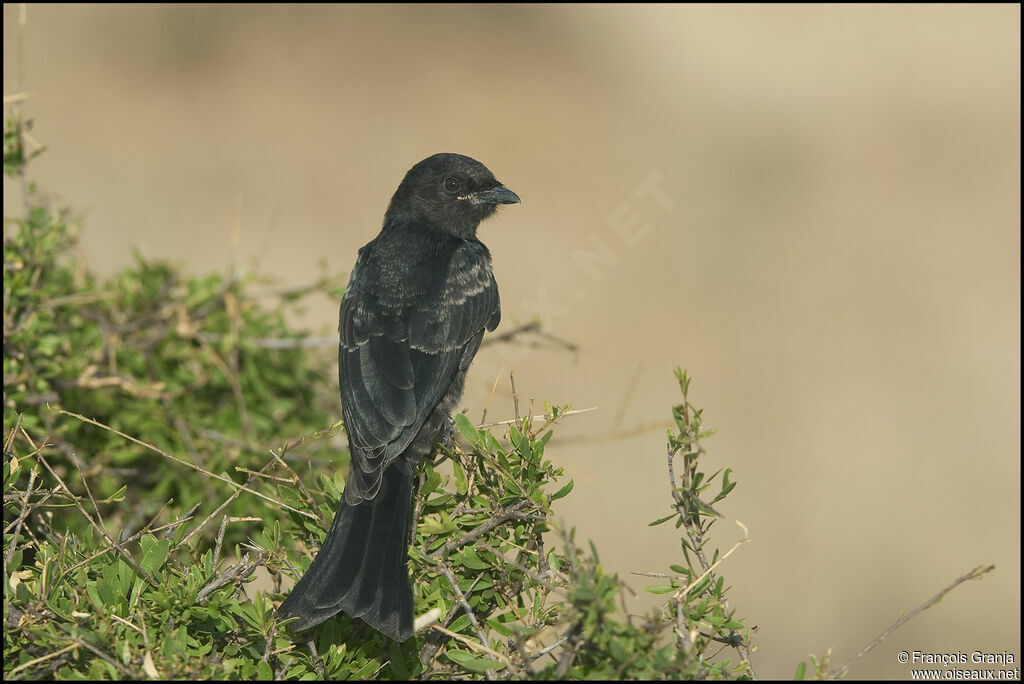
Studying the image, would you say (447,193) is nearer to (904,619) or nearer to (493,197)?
(493,197)

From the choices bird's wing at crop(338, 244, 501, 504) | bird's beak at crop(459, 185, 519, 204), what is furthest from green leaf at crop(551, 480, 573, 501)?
bird's beak at crop(459, 185, 519, 204)

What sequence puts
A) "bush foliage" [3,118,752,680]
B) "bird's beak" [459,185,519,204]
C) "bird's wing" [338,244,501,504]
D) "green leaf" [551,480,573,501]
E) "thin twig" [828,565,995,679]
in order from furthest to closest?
1. "bird's beak" [459,185,519,204]
2. "bird's wing" [338,244,501,504]
3. "green leaf" [551,480,573,501]
4. "bush foliage" [3,118,752,680]
5. "thin twig" [828,565,995,679]

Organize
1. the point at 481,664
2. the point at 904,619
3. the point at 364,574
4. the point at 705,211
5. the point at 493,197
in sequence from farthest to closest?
the point at 705,211, the point at 493,197, the point at 364,574, the point at 481,664, the point at 904,619

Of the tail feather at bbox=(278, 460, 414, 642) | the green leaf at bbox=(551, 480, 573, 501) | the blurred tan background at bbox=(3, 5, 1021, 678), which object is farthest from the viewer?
the blurred tan background at bbox=(3, 5, 1021, 678)

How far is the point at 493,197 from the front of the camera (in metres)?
4.52

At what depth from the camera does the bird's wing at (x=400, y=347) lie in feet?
11.3

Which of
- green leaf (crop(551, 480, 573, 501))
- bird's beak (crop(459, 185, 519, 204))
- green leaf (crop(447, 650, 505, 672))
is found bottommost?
green leaf (crop(447, 650, 505, 672))

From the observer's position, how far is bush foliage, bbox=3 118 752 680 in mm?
2211

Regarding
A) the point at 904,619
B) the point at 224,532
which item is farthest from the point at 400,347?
the point at 904,619

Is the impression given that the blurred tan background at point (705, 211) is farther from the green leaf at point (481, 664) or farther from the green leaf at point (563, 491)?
the green leaf at point (481, 664)

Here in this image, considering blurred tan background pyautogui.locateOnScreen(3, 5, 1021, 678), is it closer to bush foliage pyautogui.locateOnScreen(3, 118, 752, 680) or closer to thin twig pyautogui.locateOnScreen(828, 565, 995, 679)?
bush foliage pyautogui.locateOnScreen(3, 118, 752, 680)

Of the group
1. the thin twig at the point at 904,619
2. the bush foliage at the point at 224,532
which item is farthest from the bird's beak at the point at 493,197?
the thin twig at the point at 904,619

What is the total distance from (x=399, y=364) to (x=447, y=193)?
116 cm

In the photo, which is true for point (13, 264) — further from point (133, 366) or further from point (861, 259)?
point (861, 259)
